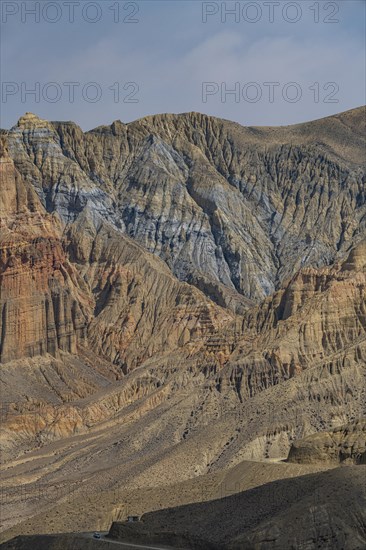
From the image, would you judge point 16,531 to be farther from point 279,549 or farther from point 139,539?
point 279,549

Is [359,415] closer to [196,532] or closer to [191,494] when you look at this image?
[191,494]

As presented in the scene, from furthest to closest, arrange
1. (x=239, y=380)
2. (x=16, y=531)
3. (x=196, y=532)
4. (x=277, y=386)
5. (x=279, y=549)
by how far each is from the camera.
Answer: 1. (x=239, y=380)
2. (x=277, y=386)
3. (x=16, y=531)
4. (x=196, y=532)
5. (x=279, y=549)

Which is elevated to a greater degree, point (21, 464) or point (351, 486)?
point (351, 486)

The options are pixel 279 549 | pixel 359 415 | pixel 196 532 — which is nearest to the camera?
pixel 279 549

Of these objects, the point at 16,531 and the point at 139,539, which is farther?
the point at 16,531

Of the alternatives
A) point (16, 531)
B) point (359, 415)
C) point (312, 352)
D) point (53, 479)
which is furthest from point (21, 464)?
point (16, 531)

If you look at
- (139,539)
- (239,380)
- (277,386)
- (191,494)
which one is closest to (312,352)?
(239,380)
